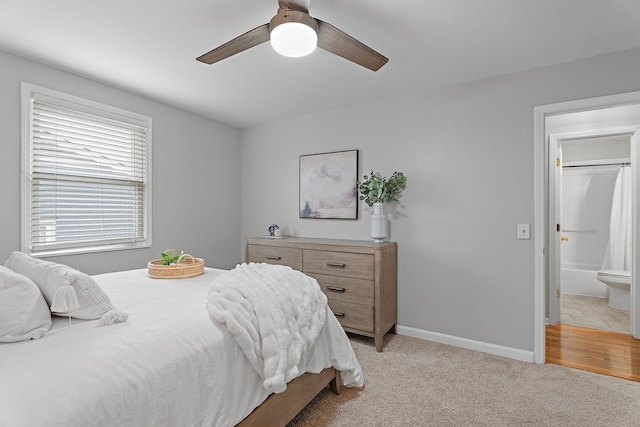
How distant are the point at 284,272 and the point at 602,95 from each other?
8.63 feet

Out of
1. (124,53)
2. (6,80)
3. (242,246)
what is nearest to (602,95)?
(124,53)

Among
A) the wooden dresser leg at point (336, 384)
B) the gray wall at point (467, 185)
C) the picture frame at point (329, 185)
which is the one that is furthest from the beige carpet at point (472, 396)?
the picture frame at point (329, 185)

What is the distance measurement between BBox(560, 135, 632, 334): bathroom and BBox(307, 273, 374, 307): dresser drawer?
298cm

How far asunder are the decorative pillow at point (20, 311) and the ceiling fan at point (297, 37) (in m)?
1.45

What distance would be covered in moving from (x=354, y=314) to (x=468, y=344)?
1.04m

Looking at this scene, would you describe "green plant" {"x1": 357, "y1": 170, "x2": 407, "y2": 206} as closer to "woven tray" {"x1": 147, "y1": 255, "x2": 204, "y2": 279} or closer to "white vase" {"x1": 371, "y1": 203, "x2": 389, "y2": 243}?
"white vase" {"x1": 371, "y1": 203, "x2": 389, "y2": 243}

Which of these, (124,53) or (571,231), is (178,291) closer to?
(124,53)

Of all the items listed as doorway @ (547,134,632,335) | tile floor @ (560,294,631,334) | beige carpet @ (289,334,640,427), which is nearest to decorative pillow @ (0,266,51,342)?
beige carpet @ (289,334,640,427)

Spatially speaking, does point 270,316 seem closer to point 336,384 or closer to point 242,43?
point 336,384

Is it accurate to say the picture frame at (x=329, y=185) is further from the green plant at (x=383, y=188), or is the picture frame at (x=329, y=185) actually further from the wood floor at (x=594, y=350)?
the wood floor at (x=594, y=350)

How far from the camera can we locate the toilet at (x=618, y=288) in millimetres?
3797

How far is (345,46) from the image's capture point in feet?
5.82

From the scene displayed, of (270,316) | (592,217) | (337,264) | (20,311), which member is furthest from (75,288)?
(592,217)

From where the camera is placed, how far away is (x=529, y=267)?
2.60m
